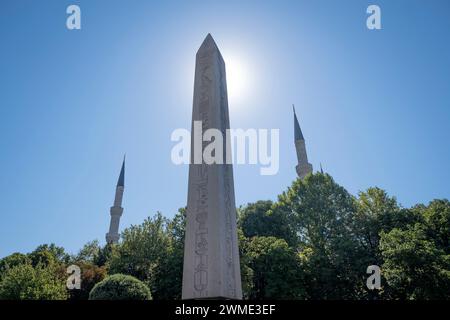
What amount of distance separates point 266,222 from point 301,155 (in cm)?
1029

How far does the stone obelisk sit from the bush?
4.51 meters

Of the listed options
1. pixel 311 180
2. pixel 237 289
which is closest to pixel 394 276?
pixel 311 180

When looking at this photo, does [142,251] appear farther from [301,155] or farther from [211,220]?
[301,155]

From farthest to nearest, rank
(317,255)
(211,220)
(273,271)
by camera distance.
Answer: (317,255) < (273,271) < (211,220)

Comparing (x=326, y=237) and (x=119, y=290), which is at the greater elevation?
(x=326, y=237)

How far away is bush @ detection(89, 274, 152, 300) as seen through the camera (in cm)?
962

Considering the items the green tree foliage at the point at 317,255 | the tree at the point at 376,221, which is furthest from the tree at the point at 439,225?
the tree at the point at 376,221

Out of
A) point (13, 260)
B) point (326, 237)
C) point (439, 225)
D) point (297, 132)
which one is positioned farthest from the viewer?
point (297, 132)

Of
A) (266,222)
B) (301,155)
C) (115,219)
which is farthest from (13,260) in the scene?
(301,155)

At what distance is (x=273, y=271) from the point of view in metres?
19.3

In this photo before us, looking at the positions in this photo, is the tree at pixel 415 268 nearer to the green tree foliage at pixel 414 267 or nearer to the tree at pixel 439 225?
the green tree foliage at pixel 414 267

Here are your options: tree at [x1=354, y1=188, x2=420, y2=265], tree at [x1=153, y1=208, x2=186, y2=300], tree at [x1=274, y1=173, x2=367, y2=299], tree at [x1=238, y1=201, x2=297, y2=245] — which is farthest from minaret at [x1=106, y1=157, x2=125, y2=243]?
tree at [x1=354, y1=188, x2=420, y2=265]
